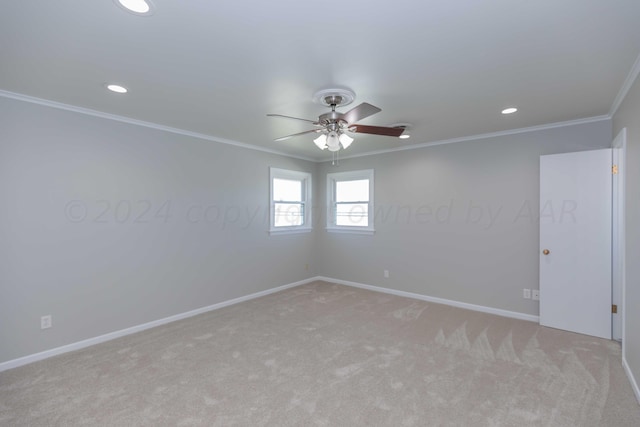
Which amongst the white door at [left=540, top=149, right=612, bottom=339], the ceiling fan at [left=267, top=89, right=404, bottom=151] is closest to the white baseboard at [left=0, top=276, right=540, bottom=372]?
the white door at [left=540, top=149, right=612, bottom=339]

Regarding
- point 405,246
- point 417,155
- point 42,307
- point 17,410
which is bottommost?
point 17,410

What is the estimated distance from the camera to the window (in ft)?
17.5

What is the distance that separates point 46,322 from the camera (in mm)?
2961

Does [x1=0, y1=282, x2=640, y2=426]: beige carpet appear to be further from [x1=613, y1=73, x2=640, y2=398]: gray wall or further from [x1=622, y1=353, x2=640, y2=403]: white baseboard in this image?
[x1=613, y1=73, x2=640, y2=398]: gray wall

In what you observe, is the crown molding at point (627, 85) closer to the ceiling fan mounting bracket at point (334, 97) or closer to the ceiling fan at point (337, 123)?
the ceiling fan at point (337, 123)

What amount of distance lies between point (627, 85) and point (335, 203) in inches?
166

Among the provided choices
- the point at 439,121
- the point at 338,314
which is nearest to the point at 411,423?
the point at 338,314

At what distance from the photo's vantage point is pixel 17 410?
2.16 metres

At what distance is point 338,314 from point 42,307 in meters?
3.22

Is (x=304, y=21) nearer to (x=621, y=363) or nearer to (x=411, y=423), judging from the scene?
(x=411, y=423)

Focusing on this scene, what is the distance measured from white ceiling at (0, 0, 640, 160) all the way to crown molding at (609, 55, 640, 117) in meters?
0.05

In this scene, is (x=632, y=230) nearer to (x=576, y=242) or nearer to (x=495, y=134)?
(x=576, y=242)

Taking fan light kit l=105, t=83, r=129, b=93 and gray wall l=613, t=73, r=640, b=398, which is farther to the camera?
fan light kit l=105, t=83, r=129, b=93

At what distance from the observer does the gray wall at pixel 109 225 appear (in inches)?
110
